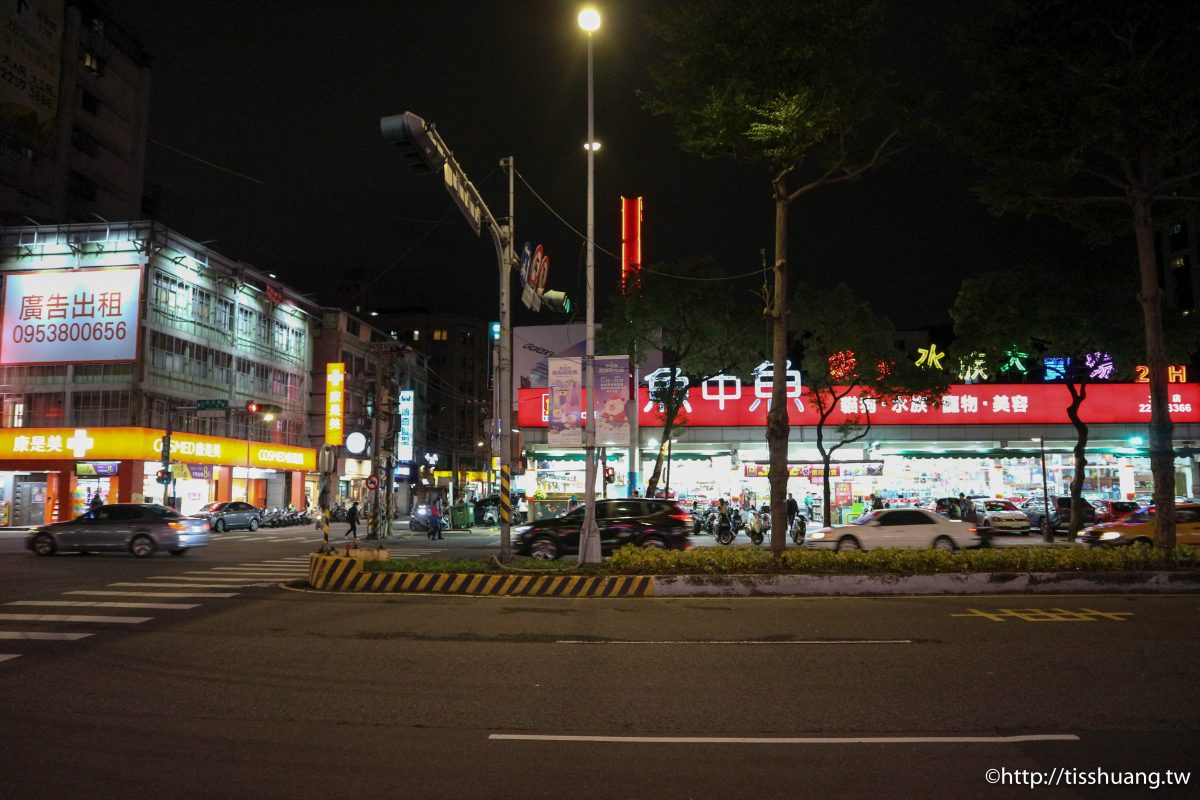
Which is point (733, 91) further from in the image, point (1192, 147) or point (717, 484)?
point (717, 484)

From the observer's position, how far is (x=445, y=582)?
1523 centimetres

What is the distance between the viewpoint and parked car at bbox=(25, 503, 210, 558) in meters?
23.7

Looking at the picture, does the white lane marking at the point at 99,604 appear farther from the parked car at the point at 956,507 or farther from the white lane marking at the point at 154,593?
the parked car at the point at 956,507

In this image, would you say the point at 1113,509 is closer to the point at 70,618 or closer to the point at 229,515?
the point at 70,618

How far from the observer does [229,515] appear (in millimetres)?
41656

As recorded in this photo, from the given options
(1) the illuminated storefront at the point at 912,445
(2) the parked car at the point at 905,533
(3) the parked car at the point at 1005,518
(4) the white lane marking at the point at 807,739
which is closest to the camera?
(4) the white lane marking at the point at 807,739

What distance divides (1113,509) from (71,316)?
48.0m

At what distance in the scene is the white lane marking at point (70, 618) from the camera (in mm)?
12070

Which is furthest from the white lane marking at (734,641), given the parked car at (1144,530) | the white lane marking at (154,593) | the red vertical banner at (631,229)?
the red vertical banner at (631,229)

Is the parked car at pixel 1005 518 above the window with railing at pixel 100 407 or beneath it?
beneath

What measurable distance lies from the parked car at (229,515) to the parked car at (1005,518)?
35.7 m

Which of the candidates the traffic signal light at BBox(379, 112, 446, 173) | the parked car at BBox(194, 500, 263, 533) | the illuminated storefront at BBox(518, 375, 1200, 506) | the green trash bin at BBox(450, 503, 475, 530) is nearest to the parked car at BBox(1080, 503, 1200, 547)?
the illuminated storefront at BBox(518, 375, 1200, 506)

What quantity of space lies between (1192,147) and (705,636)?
583 inches

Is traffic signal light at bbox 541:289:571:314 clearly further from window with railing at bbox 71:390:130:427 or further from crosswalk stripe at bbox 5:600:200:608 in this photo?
window with railing at bbox 71:390:130:427
